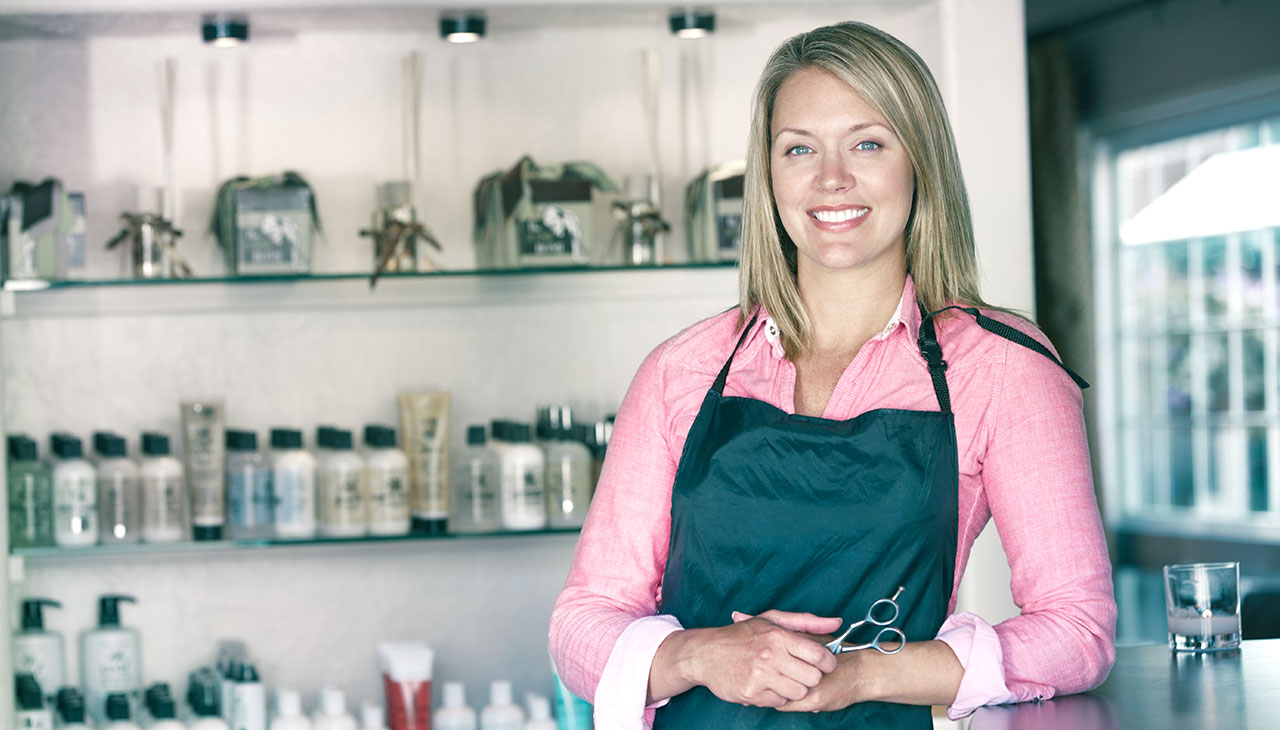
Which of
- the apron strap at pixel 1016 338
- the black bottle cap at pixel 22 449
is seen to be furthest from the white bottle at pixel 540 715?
the apron strap at pixel 1016 338

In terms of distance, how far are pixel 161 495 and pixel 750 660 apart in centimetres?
150

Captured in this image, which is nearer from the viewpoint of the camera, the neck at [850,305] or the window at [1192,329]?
the neck at [850,305]

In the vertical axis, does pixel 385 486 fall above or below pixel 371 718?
above

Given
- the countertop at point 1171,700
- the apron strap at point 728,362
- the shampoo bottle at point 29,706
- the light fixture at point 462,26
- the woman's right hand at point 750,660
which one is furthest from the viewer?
the light fixture at point 462,26

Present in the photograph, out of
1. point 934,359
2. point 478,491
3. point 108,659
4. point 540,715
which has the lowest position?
point 540,715

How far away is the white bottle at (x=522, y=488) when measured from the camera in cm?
252

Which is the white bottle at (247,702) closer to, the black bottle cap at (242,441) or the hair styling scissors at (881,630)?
the black bottle cap at (242,441)

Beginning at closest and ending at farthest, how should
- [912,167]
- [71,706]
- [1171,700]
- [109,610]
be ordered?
1. [1171,700]
2. [912,167]
3. [71,706]
4. [109,610]

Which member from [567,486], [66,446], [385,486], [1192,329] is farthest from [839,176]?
[1192,329]

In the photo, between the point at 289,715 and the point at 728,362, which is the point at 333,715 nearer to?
the point at 289,715

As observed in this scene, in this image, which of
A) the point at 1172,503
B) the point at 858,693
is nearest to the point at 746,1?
the point at 858,693

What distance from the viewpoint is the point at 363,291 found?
8.58ft

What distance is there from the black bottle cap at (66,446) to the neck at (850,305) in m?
1.51

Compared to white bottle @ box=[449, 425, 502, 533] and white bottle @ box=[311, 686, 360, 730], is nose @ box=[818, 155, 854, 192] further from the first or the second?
white bottle @ box=[311, 686, 360, 730]
